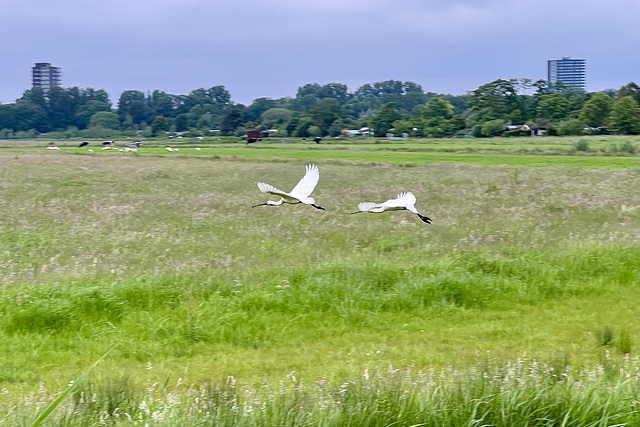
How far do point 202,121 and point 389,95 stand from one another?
2803 cm

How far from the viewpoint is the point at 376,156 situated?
41.2 m

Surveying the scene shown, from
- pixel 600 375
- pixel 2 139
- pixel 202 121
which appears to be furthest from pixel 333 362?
pixel 2 139

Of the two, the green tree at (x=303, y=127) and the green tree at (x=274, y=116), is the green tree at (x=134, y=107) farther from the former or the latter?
the green tree at (x=274, y=116)

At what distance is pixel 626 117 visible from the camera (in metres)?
45.4

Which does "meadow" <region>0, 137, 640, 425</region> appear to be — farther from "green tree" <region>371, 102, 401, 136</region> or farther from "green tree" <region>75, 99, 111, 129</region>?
"green tree" <region>371, 102, 401, 136</region>

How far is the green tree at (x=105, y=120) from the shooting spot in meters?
45.2

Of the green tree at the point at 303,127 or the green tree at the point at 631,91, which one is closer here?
the green tree at the point at 303,127

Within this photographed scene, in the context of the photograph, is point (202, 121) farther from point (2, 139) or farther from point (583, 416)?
point (583, 416)

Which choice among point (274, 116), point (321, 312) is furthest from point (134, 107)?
point (321, 312)

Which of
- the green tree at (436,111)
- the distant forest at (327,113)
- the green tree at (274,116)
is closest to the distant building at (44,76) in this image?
the distant forest at (327,113)

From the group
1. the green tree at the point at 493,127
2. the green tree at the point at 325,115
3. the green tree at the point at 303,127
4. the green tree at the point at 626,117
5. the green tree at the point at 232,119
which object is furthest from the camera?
the green tree at the point at 493,127

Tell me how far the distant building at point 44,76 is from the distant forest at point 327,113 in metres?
1.66

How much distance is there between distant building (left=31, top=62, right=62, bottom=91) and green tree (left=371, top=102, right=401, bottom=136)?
21226 millimetres

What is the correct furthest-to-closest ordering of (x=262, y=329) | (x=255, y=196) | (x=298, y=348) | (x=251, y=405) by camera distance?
1. (x=255, y=196)
2. (x=262, y=329)
3. (x=298, y=348)
4. (x=251, y=405)
